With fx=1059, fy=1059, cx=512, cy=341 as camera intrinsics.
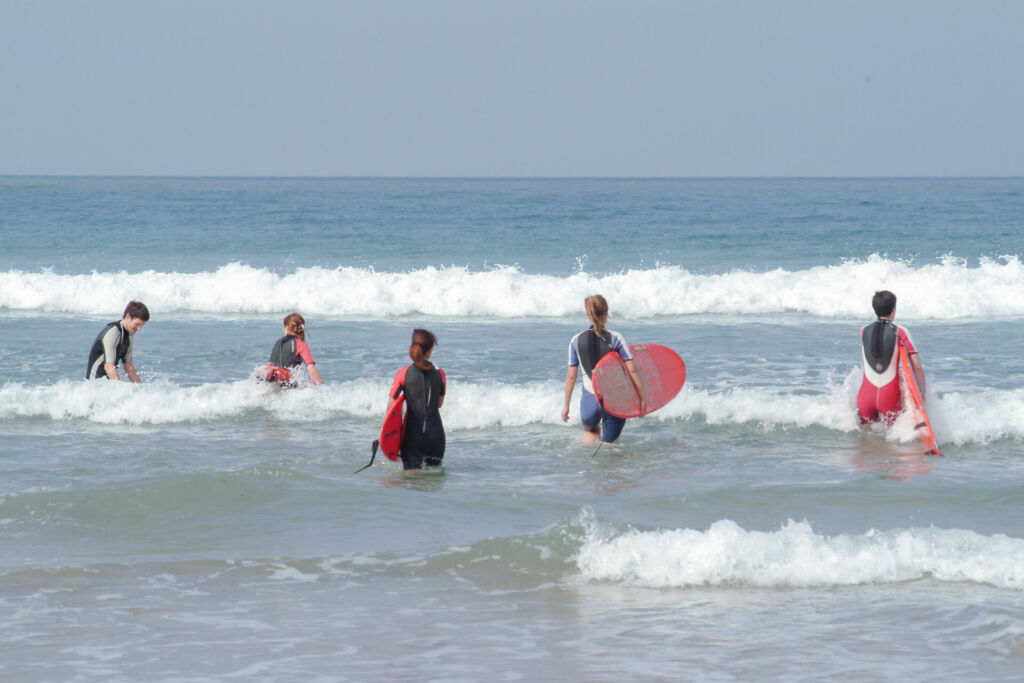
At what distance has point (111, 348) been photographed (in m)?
10.3

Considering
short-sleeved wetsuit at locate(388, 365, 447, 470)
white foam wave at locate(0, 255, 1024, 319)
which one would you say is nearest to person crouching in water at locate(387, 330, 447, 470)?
short-sleeved wetsuit at locate(388, 365, 447, 470)

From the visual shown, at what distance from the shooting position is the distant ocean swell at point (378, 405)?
1065cm

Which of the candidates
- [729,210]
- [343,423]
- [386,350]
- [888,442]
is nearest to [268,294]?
[386,350]

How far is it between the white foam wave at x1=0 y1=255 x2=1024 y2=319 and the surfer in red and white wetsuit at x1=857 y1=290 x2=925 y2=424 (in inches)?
434

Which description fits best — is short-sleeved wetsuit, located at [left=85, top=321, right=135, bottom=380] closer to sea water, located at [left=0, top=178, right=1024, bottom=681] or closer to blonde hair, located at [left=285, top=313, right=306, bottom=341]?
sea water, located at [left=0, top=178, right=1024, bottom=681]

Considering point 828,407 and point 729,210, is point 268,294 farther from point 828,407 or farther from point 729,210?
point 729,210

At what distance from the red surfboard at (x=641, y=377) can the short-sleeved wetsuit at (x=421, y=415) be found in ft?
4.69

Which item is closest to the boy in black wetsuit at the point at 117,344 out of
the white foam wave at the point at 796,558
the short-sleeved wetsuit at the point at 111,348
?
the short-sleeved wetsuit at the point at 111,348

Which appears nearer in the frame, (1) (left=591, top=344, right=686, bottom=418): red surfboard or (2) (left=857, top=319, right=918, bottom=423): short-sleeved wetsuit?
(1) (left=591, top=344, right=686, bottom=418): red surfboard

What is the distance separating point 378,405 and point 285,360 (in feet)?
3.85

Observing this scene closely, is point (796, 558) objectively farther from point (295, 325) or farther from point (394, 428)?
point (295, 325)

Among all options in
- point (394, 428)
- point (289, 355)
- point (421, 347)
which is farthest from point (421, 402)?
point (289, 355)

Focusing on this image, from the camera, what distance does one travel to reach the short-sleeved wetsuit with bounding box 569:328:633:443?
8.97m

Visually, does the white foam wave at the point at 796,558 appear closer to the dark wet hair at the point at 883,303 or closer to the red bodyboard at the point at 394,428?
the red bodyboard at the point at 394,428
